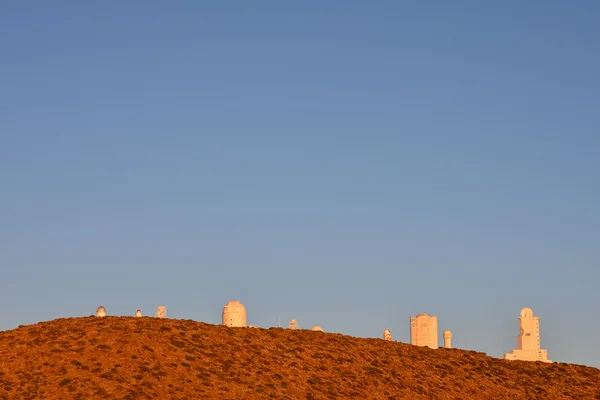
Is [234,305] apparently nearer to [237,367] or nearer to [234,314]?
[234,314]

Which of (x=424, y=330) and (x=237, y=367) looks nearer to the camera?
(x=237, y=367)

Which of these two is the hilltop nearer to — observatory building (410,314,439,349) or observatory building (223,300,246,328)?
observatory building (223,300,246,328)

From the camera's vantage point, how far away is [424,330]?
138 metres

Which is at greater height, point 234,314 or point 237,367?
point 234,314

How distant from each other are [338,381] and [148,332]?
13182mm

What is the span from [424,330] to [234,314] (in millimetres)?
31669

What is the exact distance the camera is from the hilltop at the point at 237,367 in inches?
2307

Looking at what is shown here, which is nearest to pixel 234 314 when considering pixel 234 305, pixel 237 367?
pixel 234 305

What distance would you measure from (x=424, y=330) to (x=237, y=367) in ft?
250

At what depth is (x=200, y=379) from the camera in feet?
200

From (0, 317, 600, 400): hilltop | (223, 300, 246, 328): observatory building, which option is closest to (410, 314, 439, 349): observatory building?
(223, 300, 246, 328): observatory building

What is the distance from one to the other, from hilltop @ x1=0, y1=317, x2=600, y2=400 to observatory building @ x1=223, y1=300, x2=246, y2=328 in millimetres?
39159

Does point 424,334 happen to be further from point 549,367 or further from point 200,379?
point 200,379

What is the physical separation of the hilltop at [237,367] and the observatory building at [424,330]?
5303 centimetres
